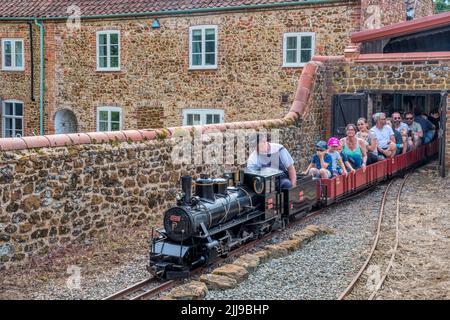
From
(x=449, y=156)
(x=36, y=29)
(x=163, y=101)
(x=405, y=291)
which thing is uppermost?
(x=36, y=29)

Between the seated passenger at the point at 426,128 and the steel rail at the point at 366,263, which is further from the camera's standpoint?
the seated passenger at the point at 426,128

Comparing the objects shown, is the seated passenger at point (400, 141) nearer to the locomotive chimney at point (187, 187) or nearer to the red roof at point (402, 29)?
the red roof at point (402, 29)

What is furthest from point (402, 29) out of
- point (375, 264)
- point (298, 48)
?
point (375, 264)

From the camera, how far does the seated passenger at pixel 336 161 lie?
1398 centimetres

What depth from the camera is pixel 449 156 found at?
18141 mm

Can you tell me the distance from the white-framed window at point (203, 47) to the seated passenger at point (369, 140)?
733 cm

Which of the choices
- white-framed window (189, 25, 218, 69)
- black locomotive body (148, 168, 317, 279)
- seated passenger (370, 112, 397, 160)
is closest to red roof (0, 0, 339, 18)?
white-framed window (189, 25, 218, 69)

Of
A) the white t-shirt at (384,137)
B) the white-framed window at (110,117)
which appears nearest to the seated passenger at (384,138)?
the white t-shirt at (384,137)

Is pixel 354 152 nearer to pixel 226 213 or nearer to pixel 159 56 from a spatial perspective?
pixel 226 213

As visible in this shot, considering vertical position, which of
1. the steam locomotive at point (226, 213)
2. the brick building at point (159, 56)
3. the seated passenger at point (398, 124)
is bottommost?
the steam locomotive at point (226, 213)

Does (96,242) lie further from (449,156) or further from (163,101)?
(163,101)

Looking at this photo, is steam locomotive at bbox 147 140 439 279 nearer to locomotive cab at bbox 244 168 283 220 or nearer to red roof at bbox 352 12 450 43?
locomotive cab at bbox 244 168 283 220

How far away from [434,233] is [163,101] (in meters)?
13.7

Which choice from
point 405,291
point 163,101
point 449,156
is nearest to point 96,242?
point 405,291
